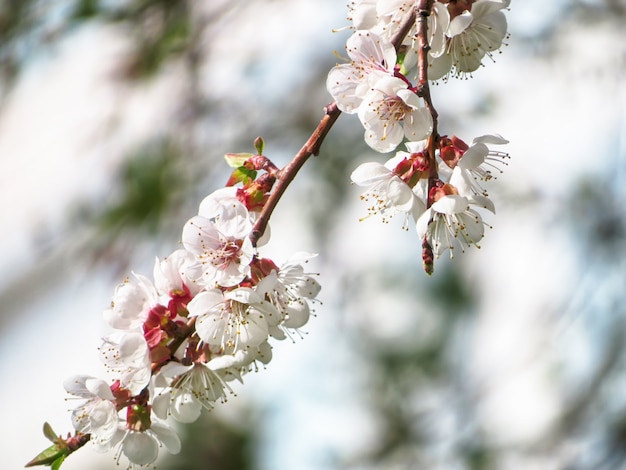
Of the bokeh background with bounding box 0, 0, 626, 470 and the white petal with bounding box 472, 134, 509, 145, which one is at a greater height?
the white petal with bounding box 472, 134, 509, 145

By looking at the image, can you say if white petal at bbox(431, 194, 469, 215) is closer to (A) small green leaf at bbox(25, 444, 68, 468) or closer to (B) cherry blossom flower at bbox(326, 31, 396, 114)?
(B) cherry blossom flower at bbox(326, 31, 396, 114)

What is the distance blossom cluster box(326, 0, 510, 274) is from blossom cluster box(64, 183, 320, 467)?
140 mm

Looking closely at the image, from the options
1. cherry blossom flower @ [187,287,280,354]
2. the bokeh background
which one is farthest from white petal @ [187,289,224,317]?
the bokeh background

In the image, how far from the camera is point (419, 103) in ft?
2.52

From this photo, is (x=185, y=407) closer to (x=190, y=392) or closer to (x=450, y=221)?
(x=190, y=392)

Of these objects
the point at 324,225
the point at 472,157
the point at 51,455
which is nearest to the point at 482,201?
the point at 472,157

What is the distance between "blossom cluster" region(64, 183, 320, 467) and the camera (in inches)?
30.4

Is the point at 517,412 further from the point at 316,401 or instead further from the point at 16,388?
the point at 16,388

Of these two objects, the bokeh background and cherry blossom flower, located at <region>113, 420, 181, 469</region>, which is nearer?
cherry blossom flower, located at <region>113, 420, 181, 469</region>

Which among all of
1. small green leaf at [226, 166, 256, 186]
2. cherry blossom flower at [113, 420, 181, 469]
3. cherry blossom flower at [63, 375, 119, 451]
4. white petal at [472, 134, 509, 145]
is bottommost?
cherry blossom flower at [113, 420, 181, 469]

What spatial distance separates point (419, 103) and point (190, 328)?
33cm

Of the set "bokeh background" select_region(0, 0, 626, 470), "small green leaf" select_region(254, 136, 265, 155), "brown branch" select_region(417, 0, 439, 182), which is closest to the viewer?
"brown branch" select_region(417, 0, 439, 182)

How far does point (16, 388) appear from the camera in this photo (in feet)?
13.1

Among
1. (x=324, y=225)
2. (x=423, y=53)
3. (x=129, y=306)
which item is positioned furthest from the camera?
(x=324, y=225)
